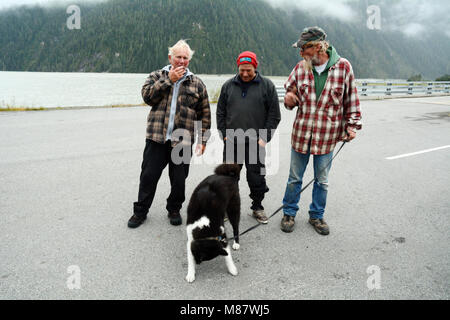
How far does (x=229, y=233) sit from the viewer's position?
3.58 m

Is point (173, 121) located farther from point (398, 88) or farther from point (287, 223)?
point (398, 88)

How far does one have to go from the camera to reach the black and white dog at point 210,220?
2.59 metres

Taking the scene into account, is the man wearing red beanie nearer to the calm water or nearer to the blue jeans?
the blue jeans

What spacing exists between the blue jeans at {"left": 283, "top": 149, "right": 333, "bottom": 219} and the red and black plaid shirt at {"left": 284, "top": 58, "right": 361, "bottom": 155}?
5.4 inches

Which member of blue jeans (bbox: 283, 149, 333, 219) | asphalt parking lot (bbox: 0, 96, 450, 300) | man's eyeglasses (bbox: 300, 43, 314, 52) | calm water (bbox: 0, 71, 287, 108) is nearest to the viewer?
asphalt parking lot (bbox: 0, 96, 450, 300)

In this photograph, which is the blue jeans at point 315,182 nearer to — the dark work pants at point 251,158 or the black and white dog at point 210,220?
the dark work pants at point 251,158

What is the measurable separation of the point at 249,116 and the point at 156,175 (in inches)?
56.3

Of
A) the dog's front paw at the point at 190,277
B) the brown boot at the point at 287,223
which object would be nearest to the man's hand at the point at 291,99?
the brown boot at the point at 287,223

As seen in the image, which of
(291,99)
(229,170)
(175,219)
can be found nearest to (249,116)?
(291,99)

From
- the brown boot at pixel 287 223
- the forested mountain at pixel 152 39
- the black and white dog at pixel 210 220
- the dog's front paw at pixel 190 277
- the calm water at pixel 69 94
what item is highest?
the forested mountain at pixel 152 39

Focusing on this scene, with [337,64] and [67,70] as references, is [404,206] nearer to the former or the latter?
[337,64]

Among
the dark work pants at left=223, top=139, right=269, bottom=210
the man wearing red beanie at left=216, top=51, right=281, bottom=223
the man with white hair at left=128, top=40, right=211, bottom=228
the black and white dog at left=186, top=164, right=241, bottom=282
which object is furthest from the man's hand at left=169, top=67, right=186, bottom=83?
the black and white dog at left=186, top=164, right=241, bottom=282

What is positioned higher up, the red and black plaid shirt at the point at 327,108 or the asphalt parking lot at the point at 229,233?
the red and black plaid shirt at the point at 327,108

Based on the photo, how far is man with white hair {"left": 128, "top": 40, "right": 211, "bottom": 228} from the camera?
3.23 m
